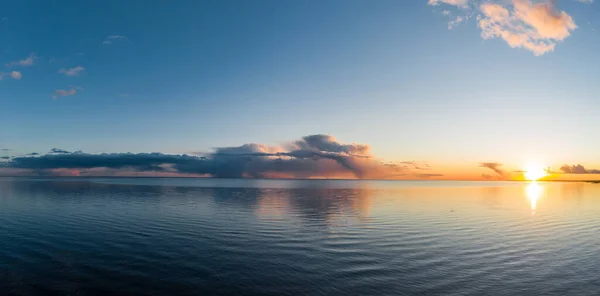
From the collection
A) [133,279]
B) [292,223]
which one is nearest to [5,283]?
[133,279]

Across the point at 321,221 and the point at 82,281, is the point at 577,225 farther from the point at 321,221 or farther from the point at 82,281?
the point at 82,281

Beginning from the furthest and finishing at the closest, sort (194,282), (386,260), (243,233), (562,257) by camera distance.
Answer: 1. (243,233)
2. (562,257)
3. (386,260)
4. (194,282)

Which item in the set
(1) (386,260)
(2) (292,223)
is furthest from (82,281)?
(2) (292,223)

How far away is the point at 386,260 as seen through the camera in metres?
26.7

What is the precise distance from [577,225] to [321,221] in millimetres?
37736

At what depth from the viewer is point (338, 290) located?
65.8ft

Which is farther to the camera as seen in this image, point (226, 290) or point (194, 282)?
point (194, 282)

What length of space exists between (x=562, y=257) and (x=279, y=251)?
25.0 m

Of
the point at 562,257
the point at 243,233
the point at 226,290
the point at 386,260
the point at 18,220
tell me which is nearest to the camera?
the point at 226,290

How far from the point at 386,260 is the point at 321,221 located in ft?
70.1

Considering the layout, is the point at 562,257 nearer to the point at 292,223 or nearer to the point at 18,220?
the point at 292,223

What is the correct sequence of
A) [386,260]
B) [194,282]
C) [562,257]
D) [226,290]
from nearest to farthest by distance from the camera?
1. [226,290]
2. [194,282]
3. [386,260]
4. [562,257]

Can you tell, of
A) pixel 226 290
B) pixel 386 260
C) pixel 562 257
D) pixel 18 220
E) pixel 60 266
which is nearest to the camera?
pixel 226 290

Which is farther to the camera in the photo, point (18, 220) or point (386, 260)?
point (18, 220)
